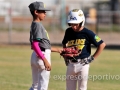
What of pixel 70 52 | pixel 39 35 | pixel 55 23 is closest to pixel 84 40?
pixel 70 52

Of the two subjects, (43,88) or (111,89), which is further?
(111,89)

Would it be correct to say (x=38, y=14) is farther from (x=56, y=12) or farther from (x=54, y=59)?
(x=56, y=12)

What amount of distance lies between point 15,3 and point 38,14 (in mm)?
32433

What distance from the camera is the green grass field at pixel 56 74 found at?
10758mm

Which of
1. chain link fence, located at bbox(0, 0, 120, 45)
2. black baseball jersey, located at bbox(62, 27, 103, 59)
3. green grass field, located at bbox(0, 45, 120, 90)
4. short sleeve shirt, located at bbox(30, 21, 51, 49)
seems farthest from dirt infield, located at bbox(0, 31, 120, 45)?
black baseball jersey, located at bbox(62, 27, 103, 59)

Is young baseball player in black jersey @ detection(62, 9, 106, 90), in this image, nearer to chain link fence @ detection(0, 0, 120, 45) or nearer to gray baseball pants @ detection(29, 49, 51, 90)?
gray baseball pants @ detection(29, 49, 51, 90)

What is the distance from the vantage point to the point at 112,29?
3666 centimetres

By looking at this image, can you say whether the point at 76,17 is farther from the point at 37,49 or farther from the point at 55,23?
the point at 55,23

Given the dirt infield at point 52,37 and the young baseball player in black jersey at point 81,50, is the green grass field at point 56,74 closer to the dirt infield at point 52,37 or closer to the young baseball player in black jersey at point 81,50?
the young baseball player in black jersey at point 81,50

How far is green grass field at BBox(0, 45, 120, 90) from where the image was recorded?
10.8 meters

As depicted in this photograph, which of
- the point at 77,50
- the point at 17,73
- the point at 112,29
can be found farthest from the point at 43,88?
the point at 112,29

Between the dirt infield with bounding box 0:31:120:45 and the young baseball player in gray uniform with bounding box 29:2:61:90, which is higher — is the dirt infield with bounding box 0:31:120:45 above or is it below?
below

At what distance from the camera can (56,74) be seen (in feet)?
42.3

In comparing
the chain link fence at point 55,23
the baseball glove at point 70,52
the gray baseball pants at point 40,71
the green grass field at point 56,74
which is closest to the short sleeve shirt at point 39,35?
the gray baseball pants at point 40,71
